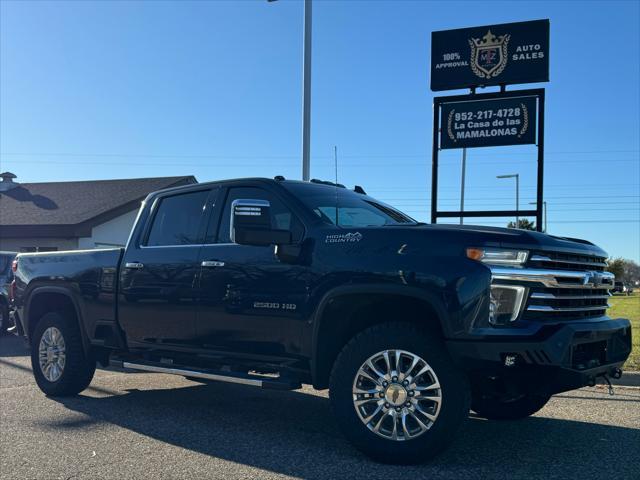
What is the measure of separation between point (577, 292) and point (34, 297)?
5.84m

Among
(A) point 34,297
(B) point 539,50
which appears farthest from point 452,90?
(A) point 34,297

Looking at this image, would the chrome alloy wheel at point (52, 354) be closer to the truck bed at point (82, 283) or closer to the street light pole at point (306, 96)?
the truck bed at point (82, 283)

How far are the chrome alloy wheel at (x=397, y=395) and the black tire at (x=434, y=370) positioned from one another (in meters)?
0.04

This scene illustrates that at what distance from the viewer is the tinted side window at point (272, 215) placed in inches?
205

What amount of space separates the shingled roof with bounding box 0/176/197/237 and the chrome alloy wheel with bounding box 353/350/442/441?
51.0 feet

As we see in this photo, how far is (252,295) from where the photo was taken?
5219mm

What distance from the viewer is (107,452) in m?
4.87

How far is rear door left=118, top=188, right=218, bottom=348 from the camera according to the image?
227 inches

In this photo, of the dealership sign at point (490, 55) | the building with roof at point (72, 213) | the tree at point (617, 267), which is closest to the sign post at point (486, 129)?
the dealership sign at point (490, 55)

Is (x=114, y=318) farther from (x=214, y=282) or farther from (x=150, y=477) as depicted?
(x=150, y=477)

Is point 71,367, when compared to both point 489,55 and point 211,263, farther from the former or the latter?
point 489,55

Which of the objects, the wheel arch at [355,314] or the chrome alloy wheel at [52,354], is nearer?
the wheel arch at [355,314]

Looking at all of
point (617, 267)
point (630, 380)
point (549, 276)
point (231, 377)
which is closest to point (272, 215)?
point (231, 377)

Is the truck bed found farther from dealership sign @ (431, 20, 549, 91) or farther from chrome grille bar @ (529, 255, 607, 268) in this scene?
dealership sign @ (431, 20, 549, 91)
